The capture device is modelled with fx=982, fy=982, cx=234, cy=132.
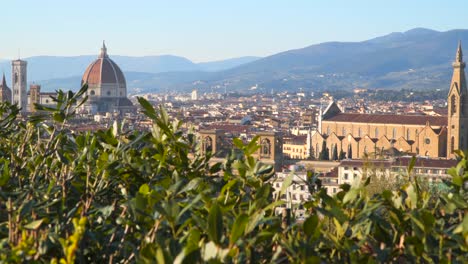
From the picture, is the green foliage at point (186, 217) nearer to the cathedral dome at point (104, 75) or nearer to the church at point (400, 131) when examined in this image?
the church at point (400, 131)

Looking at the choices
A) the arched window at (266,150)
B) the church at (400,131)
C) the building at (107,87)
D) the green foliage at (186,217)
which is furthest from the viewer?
the building at (107,87)

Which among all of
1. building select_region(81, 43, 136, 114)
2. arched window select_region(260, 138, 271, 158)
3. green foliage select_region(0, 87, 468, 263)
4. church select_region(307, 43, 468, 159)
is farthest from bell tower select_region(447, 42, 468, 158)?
building select_region(81, 43, 136, 114)

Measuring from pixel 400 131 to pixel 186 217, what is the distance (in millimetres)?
42802

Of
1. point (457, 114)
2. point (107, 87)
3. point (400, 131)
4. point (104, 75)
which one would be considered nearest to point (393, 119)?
point (400, 131)

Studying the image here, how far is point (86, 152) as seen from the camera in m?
3.28

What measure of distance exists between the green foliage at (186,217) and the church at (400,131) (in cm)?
3406

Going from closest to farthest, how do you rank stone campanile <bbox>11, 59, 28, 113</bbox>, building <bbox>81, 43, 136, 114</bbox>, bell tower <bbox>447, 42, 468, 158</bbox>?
bell tower <bbox>447, 42, 468, 158</bbox> < stone campanile <bbox>11, 59, 28, 113</bbox> < building <bbox>81, 43, 136, 114</bbox>

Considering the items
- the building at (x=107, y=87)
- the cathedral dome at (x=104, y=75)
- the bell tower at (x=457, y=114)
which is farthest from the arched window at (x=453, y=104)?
the cathedral dome at (x=104, y=75)

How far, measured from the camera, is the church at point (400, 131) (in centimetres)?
3978

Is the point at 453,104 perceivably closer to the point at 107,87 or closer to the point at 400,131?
the point at 400,131

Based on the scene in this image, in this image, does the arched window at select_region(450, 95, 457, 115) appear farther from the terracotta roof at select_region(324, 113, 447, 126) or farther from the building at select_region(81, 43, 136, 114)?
the building at select_region(81, 43, 136, 114)

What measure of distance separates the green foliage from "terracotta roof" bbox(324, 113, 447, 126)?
4027 cm

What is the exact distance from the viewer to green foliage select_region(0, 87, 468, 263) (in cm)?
221

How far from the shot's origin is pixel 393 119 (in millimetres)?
45688
